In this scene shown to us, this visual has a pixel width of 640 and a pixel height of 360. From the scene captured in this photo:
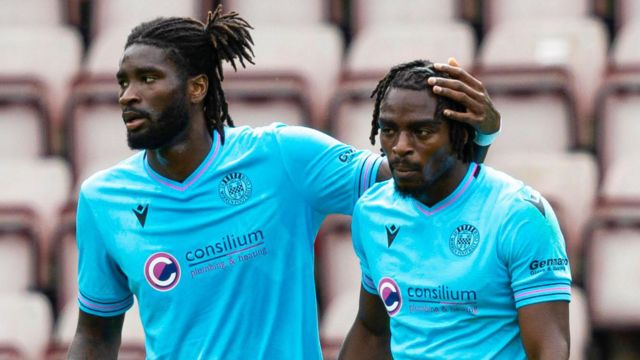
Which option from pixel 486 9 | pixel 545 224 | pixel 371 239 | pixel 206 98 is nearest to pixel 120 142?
pixel 486 9

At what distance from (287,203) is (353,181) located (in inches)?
7.9

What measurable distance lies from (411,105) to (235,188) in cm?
74

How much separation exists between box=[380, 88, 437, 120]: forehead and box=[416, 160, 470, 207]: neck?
0.17 m

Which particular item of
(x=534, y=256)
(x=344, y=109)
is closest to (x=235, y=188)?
(x=534, y=256)

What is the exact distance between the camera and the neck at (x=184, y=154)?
4.13 metres

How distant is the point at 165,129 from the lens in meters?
4.01

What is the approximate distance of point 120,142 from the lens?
714 cm

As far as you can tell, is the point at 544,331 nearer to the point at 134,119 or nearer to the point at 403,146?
the point at 403,146

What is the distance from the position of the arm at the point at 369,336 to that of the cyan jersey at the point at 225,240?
0.46 feet

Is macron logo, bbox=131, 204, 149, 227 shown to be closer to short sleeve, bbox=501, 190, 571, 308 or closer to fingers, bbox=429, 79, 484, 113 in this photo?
fingers, bbox=429, 79, 484, 113

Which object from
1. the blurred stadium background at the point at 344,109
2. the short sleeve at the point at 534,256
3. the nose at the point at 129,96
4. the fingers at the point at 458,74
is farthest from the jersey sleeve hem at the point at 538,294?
the blurred stadium background at the point at 344,109

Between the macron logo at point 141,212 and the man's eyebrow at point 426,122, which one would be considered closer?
the man's eyebrow at point 426,122

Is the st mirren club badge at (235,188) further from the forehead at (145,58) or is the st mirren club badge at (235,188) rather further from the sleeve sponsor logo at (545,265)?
the sleeve sponsor logo at (545,265)

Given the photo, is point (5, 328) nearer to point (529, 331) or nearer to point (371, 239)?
point (371, 239)
